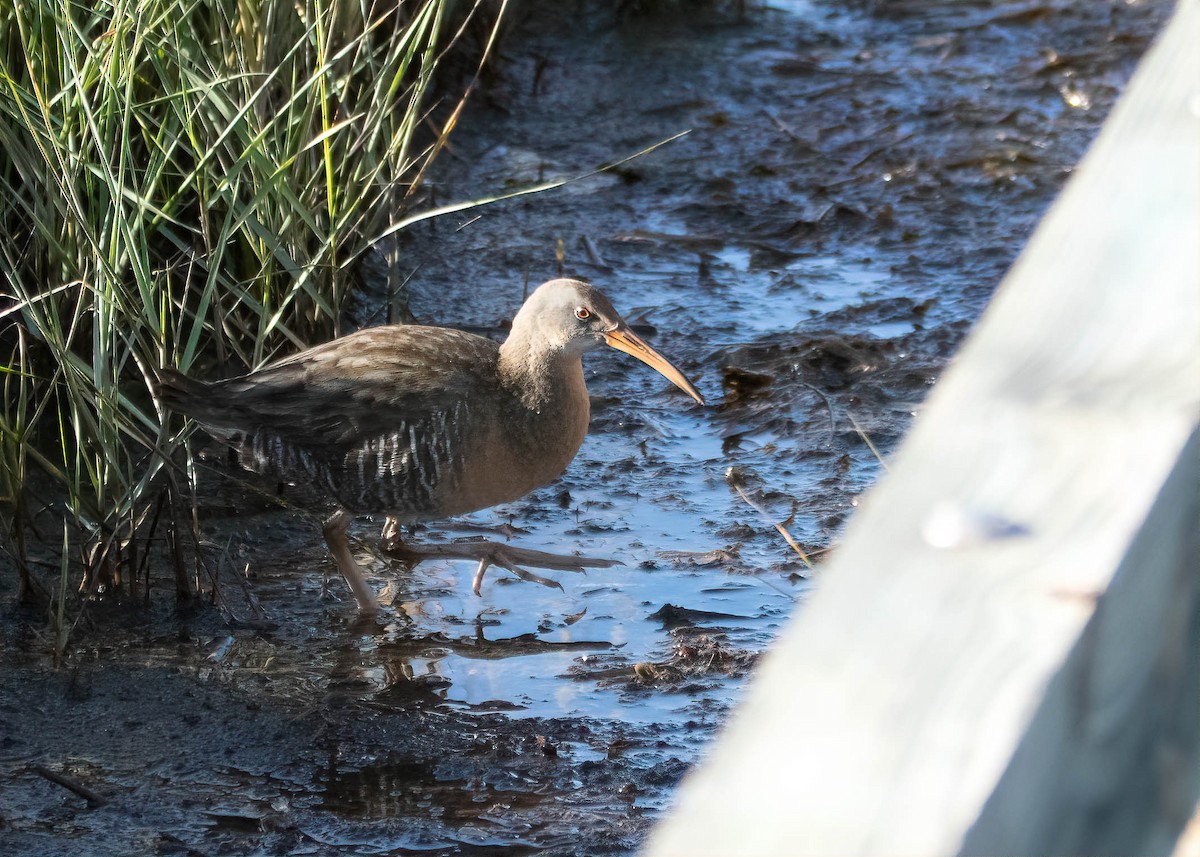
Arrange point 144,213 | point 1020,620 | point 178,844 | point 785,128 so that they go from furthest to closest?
point 785,128 < point 144,213 < point 178,844 < point 1020,620

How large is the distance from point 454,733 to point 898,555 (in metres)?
2.65

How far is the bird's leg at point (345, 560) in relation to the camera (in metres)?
3.69

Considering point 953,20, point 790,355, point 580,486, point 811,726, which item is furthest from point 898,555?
point 953,20

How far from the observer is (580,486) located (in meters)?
4.45

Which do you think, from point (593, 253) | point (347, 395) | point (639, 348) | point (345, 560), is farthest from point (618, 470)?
point (593, 253)

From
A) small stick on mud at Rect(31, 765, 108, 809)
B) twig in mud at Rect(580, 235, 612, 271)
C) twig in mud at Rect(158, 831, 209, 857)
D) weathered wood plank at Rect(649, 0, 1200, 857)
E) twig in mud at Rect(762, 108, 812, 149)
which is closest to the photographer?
weathered wood plank at Rect(649, 0, 1200, 857)

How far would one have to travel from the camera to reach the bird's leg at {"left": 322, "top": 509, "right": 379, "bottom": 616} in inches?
145

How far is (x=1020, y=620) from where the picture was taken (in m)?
0.62

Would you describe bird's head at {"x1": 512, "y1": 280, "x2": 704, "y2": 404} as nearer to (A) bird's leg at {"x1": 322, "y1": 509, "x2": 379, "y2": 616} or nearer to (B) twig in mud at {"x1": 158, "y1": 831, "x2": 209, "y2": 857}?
(A) bird's leg at {"x1": 322, "y1": 509, "x2": 379, "y2": 616}

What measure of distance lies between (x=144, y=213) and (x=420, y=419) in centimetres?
79

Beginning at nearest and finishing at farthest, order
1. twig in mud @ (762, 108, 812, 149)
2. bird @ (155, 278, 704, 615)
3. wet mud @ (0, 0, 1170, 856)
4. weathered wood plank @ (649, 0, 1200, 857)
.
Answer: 1. weathered wood plank @ (649, 0, 1200, 857)
2. wet mud @ (0, 0, 1170, 856)
3. bird @ (155, 278, 704, 615)
4. twig in mud @ (762, 108, 812, 149)

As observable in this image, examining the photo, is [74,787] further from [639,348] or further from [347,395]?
[639,348]

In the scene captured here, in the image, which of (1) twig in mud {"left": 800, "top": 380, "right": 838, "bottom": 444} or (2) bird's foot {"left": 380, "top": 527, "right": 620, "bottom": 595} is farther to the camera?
(1) twig in mud {"left": 800, "top": 380, "right": 838, "bottom": 444}

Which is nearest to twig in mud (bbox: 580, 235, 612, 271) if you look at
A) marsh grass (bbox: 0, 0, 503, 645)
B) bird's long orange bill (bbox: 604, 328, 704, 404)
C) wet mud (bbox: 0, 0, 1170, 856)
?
wet mud (bbox: 0, 0, 1170, 856)
